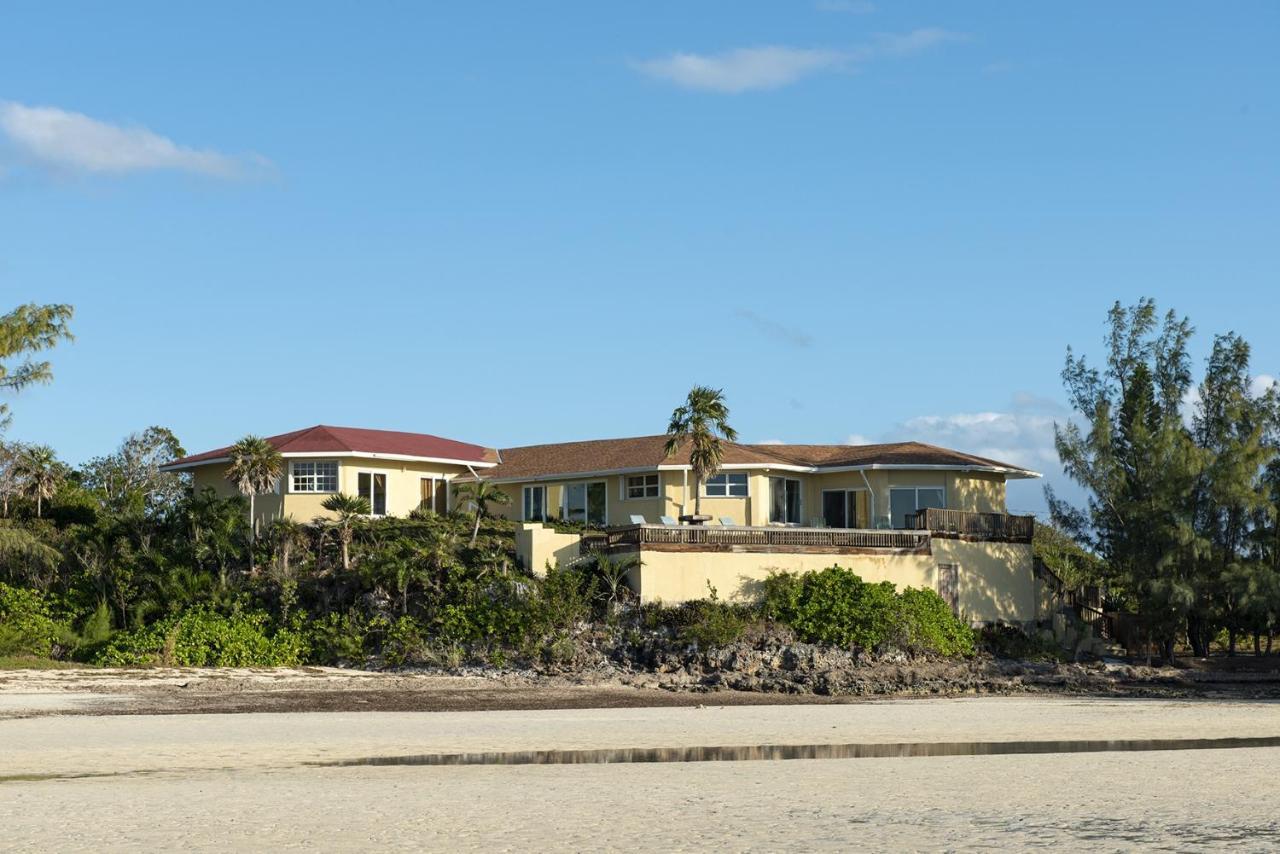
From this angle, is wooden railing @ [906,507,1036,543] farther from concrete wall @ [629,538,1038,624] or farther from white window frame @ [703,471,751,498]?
white window frame @ [703,471,751,498]

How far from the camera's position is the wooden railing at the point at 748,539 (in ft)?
132

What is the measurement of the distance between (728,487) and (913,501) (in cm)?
592

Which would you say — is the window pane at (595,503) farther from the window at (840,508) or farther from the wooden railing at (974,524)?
the wooden railing at (974,524)

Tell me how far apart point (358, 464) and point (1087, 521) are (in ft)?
75.9

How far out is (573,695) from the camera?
3422 cm

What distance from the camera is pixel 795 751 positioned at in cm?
2480

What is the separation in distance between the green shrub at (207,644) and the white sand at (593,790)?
10075 mm

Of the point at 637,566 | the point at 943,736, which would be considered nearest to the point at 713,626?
the point at 637,566

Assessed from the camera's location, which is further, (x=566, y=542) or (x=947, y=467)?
(x=947, y=467)

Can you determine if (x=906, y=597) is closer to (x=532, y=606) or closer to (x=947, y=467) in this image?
(x=947, y=467)

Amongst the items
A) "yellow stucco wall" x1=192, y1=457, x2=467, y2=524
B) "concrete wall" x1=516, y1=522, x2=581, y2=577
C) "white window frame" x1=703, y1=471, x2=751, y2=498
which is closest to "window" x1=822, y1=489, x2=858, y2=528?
"white window frame" x1=703, y1=471, x2=751, y2=498

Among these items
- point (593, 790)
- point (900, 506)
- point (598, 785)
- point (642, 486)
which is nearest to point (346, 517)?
point (642, 486)

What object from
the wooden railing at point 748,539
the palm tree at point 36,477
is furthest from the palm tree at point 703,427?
the palm tree at point 36,477

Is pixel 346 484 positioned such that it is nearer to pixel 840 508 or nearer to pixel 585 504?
pixel 585 504
